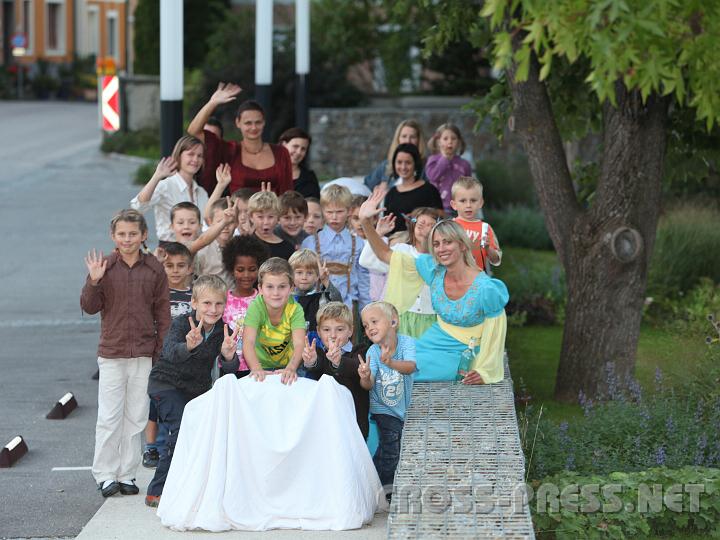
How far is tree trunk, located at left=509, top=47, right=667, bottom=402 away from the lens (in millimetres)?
9664

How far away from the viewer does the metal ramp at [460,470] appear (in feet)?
19.1

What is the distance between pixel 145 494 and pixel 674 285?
8915 millimetres

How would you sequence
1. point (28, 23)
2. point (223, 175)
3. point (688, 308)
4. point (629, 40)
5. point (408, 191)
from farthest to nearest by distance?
point (28, 23) < point (688, 308) < point (408, 191) < point (223, 175) < point (629, 40)

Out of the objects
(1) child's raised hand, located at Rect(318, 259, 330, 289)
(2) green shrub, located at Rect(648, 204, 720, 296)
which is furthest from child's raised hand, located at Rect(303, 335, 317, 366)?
(2) green shrub, located at Rect(648, 204, 720, 296)

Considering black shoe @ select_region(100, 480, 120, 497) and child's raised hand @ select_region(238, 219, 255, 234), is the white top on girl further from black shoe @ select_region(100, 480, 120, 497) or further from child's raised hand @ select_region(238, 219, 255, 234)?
black shoe @ select_region(100, 480, 120, 497)

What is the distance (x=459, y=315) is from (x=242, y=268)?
1.32 meters

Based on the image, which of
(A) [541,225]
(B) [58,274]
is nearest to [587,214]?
(B) [58,274]

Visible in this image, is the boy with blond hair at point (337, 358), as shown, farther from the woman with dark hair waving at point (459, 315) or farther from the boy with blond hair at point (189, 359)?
the woman with dark hair waving at point (459, 315)

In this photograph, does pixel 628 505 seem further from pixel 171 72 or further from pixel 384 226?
pixel 171 72

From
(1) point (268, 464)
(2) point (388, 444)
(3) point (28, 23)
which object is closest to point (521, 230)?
(2) point (388, 444)

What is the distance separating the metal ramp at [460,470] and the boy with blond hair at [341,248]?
162 cm

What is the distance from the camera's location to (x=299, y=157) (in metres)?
11.1

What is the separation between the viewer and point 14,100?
4853 centimetres

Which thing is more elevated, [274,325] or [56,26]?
[56,26]
